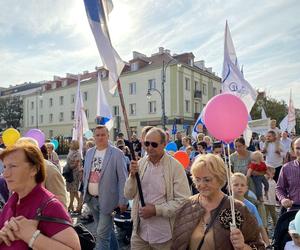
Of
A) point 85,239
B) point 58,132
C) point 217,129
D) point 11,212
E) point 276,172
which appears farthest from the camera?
point 58,132

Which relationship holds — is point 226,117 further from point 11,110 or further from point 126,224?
point 11,110

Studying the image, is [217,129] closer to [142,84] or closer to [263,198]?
[263,198]

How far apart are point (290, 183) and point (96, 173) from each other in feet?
8.13

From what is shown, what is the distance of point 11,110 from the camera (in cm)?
6069

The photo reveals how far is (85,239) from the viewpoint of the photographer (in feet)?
7.60

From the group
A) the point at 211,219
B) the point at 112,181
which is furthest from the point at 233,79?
the point at 211,219

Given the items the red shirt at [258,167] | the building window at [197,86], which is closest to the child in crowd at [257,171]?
the red shirt at [258,167]

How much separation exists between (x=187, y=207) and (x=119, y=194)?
196cm

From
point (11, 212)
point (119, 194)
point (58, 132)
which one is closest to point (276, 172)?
point (119, 194)

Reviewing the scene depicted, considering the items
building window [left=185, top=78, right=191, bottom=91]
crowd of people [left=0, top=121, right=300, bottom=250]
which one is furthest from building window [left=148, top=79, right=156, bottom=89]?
crowd of people [left=0, top=121, right=300, bottom=250]

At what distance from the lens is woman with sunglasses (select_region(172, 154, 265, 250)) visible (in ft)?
7.12

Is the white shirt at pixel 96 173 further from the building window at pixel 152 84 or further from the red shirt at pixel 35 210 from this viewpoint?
the building window at pixel 152 84

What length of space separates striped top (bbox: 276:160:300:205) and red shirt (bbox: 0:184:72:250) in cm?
302

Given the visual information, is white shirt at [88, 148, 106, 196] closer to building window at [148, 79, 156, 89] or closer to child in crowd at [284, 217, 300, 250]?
child in crowd at [284, 217, 300, 250]
